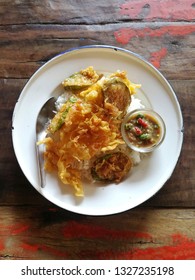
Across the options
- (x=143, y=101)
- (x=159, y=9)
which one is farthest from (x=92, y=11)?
(x=143, y=101)

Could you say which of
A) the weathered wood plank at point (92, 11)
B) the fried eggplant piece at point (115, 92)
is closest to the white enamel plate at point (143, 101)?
the fried eggplant piece at point (115, 92)

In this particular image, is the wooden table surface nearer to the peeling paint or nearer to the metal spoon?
the peeling paint

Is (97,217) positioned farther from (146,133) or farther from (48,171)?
(146,133)

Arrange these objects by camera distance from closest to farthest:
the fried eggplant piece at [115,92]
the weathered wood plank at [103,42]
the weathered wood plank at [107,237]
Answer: the fried eggplant piece at [115,92], the weathered wood plank at [107,237], the weathered wood plank at [103,42]

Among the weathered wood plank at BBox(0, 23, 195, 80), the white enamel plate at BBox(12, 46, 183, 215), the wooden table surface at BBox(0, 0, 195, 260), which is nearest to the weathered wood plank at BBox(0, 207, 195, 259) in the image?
the wooden table surface at BBox(0, 0, 195, 260)

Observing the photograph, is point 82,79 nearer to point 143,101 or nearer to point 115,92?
point 115,92

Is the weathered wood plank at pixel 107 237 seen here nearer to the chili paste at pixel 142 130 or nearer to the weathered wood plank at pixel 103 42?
the chili paste at pixel 142 130

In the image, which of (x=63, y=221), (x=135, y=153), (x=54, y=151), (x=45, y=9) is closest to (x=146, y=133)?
(x=135, y=153)
